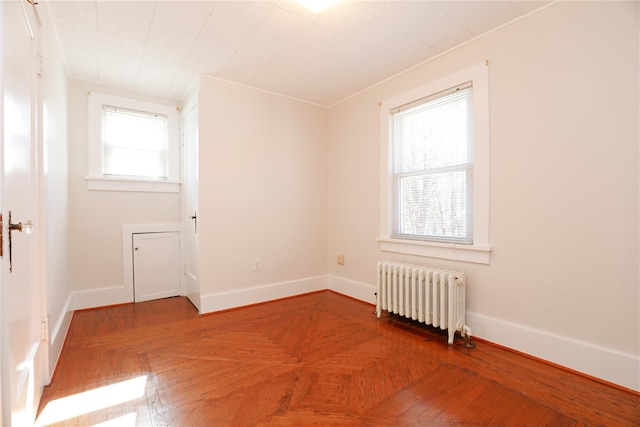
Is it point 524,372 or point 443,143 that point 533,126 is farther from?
point 524,372

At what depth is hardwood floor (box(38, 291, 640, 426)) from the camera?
62.2 inches

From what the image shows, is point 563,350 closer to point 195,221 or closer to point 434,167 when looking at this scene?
point 434,167

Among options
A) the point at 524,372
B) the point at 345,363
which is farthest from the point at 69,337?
the point at 524,372

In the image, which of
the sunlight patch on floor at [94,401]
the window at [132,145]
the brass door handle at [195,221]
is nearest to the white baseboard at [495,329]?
the brass door handle at [195,221]

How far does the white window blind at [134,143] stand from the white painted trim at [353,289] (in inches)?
100

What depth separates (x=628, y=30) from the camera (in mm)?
1778

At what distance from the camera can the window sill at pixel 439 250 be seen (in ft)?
8.03

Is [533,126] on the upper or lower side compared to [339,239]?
upper

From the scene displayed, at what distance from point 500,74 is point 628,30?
2.28ft

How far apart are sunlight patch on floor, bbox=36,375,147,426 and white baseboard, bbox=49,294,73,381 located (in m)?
0.34

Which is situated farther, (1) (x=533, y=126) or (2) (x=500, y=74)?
(2) (x=500, y=74)

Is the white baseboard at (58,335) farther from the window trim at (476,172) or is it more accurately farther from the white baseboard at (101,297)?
→ the window trim at (476,172)

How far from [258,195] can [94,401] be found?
7.52 ft

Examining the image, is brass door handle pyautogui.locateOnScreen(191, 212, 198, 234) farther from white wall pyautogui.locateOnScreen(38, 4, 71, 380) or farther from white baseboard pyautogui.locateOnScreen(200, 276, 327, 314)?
white wall pyautogui.locateOnScreen(38, 4, 71, 380)
